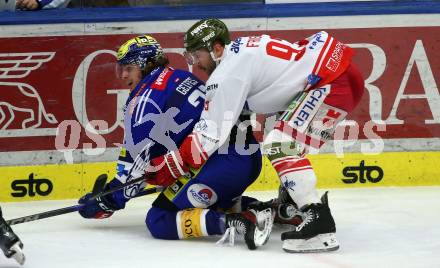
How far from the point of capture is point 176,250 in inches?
178

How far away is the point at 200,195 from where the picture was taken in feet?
15.5

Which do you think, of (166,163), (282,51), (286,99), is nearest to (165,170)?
(166,163)

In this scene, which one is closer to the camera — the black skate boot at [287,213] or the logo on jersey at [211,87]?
the logo on jersey at [211,87]

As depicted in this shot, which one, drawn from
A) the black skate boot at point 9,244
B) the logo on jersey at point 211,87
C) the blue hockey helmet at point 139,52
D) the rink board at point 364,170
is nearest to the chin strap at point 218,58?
the logo on jersey at point 211,87

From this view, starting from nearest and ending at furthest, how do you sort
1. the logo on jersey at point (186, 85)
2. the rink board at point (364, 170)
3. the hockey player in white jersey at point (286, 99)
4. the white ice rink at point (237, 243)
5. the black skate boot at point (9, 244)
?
1. the black skate boot at point (9, 244)
2. the white ice rink at point (237, 243)
3. the hockey player in white jersey at point (286, 99)
4. the logo on jersey at point (186, 85)
5. the rink board at point (364, 170)

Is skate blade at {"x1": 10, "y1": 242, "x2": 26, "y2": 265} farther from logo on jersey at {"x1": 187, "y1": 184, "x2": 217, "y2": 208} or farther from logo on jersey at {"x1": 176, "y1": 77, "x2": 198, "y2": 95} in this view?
logo on jersey at {"x1": 176, "y1": 77, "x2": 198, "y2": 95}

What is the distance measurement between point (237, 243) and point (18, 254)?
41.7 inches

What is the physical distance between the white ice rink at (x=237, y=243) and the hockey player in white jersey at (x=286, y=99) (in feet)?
0.66

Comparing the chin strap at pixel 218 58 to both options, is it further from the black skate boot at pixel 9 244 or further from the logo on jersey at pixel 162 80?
the black skate boot at pixel 9 244

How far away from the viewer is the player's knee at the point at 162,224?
15.5 feet

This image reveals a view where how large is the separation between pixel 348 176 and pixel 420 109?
61cm

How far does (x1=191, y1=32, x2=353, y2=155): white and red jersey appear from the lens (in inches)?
173

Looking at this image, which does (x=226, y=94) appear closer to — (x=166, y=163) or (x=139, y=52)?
(x=166, y=163)

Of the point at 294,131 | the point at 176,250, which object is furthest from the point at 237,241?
the point at 294,131
